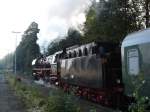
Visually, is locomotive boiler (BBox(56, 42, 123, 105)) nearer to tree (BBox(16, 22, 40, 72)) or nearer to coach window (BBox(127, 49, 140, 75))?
coach window (BBox(127, 49, 140, 75))

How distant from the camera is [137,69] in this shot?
1412 centimetres

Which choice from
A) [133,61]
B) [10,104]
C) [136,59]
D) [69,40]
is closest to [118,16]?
[10,104]

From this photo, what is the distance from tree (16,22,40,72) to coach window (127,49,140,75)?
3121 inches

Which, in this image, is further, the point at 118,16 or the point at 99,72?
the point at 118,16

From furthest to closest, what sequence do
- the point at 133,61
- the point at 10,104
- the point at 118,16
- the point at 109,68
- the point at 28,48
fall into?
the point at 28,48
the point at 118,16
the point at 10,104
the point at 109,68
the point at 133,61

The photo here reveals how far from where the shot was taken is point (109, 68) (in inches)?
755

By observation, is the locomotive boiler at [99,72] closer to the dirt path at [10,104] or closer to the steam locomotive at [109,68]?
the steam locomotive at [109,68]

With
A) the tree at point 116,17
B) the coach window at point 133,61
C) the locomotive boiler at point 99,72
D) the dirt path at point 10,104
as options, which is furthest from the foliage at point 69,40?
the coach window at point 133,61

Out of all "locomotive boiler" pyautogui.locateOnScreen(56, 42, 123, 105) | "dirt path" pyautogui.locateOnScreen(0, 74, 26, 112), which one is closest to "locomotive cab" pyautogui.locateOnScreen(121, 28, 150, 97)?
"locomotive boiler" pyautogui.locateOnScreen(56, 42, 123, 105)

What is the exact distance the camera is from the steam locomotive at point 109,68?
45.5ft

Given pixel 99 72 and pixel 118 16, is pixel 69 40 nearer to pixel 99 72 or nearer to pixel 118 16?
pixel 118 16

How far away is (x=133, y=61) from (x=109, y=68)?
4.64 metres

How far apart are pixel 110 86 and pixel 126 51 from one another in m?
4.14

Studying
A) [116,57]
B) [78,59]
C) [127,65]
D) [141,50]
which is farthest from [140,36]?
[78,59]
